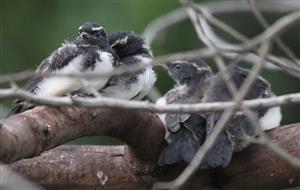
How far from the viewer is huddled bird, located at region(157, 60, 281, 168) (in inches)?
174

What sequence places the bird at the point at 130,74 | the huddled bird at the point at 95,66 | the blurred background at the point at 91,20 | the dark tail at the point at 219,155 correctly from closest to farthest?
the dark tail at the point at 219,155 < the huddled bird at the point at 95,66 < the bird at the point at 130,74 < the blurred background at the point at 91,20

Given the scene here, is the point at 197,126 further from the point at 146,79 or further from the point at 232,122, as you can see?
the point at 146,79

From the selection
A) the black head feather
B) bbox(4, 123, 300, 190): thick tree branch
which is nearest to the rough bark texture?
bbox(4, 123, 300, 190): thick tree branch

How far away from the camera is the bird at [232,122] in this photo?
4418 mm

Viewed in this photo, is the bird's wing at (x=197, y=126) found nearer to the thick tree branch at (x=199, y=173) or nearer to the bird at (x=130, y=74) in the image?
the thick tree branch at (x=199, y=173)

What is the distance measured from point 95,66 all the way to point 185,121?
0.47 m

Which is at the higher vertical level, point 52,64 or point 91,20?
point 52,64

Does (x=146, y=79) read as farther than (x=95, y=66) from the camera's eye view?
Yes

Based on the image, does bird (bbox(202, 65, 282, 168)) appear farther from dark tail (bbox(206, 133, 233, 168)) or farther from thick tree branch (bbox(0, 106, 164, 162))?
thick tree branch (bbox(0, 106, 164, 162))

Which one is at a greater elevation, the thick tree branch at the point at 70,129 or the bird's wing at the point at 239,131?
the thick tree branch at the point at 70,129

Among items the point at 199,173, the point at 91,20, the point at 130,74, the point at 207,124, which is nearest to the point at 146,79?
the point at 130,74

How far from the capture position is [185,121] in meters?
4.64

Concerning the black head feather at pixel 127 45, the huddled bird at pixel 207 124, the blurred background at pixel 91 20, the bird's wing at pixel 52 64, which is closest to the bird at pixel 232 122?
the huddled bird at pixel 207 124

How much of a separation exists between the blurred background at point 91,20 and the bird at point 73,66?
69.1 inches
